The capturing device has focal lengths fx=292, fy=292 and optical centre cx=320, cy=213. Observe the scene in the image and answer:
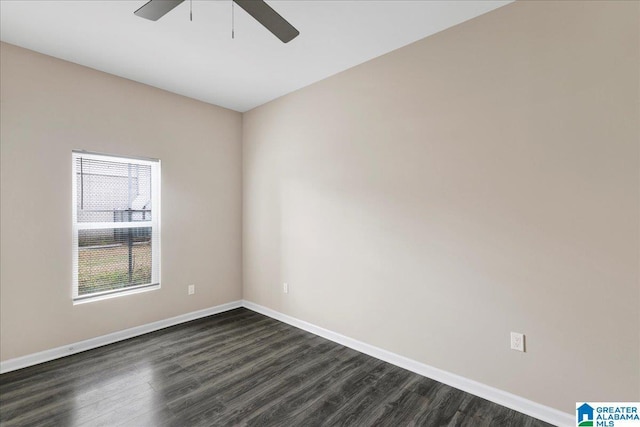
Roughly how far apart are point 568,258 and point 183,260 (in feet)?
12.1

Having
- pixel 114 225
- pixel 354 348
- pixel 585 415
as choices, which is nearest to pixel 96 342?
pixel 114 225

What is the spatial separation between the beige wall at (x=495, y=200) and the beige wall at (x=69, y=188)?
4.87ft

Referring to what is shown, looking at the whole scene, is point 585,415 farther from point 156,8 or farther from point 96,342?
point 96,342

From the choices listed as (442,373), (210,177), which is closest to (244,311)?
(210,177)

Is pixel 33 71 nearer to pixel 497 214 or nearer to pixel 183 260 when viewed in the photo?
pixel 183 260

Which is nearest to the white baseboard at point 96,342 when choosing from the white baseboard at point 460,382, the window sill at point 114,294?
the window sill at point 114,294

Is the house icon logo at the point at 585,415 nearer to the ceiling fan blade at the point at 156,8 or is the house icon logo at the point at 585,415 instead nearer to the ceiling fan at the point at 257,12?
the ceiling fan at the point at 257,12

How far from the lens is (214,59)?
275 cm

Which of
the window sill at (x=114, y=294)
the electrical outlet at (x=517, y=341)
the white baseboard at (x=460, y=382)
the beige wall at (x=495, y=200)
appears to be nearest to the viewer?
the beige wall at (x=495, y=200)

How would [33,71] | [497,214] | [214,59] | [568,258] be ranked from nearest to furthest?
1. [568,258]
2. [497,214]
3. [33,71]
4. [214,59]

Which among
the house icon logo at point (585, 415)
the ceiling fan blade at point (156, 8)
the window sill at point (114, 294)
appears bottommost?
the house icon logo at point (585, 415)

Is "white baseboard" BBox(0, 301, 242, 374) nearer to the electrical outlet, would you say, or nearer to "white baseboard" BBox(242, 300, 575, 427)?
"white baseboard" BBox(242, 300, 575, 427)

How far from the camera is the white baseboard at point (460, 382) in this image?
1.84 meters

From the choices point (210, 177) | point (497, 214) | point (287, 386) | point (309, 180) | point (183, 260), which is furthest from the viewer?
point (210, 177)
